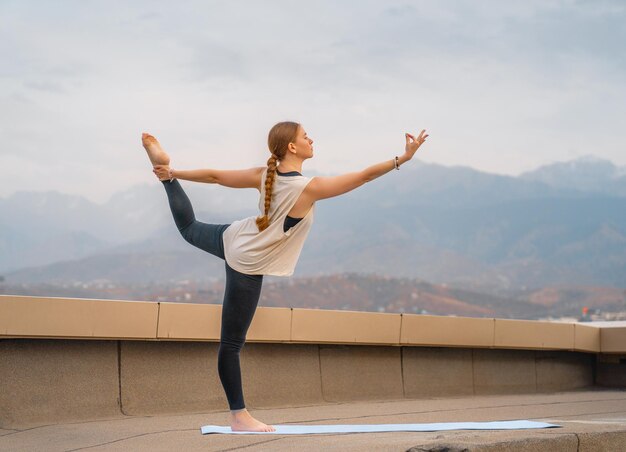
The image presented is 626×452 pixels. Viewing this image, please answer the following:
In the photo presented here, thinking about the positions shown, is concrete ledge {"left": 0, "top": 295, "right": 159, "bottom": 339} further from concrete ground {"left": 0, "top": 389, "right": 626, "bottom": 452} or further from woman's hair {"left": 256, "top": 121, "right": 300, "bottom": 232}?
woman's hair {"left": 256, "top": 121, "right": 300, "bottom": 232}

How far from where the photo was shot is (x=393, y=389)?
9.76 metres

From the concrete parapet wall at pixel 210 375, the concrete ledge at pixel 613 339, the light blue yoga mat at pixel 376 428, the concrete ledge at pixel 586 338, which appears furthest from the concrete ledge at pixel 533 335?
the light blue yoga mat at pixel 376 428

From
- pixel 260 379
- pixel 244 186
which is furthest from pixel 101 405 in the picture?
pixel 244 186

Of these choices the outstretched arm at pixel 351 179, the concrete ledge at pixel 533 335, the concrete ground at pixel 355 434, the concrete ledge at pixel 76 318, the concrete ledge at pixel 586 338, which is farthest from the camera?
the concrete ledge at pixel 586 338

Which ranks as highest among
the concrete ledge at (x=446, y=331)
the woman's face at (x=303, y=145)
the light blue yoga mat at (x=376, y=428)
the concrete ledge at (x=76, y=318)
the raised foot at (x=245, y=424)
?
the woman's face at (x=303, y=145)

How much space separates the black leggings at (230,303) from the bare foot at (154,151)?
148 mm

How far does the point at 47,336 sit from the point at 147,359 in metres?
1.03

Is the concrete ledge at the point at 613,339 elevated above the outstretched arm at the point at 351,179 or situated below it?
below

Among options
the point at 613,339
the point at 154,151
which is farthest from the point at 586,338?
the point at 154,151

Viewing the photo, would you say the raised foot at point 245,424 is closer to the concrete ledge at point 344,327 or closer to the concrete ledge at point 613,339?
the concrete ledge at point 344,327

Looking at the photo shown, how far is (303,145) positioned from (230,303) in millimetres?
1077

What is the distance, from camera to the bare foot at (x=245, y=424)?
19.3ft

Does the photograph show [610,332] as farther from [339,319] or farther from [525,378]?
[339,319]

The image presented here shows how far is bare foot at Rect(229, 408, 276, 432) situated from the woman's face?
163cm
